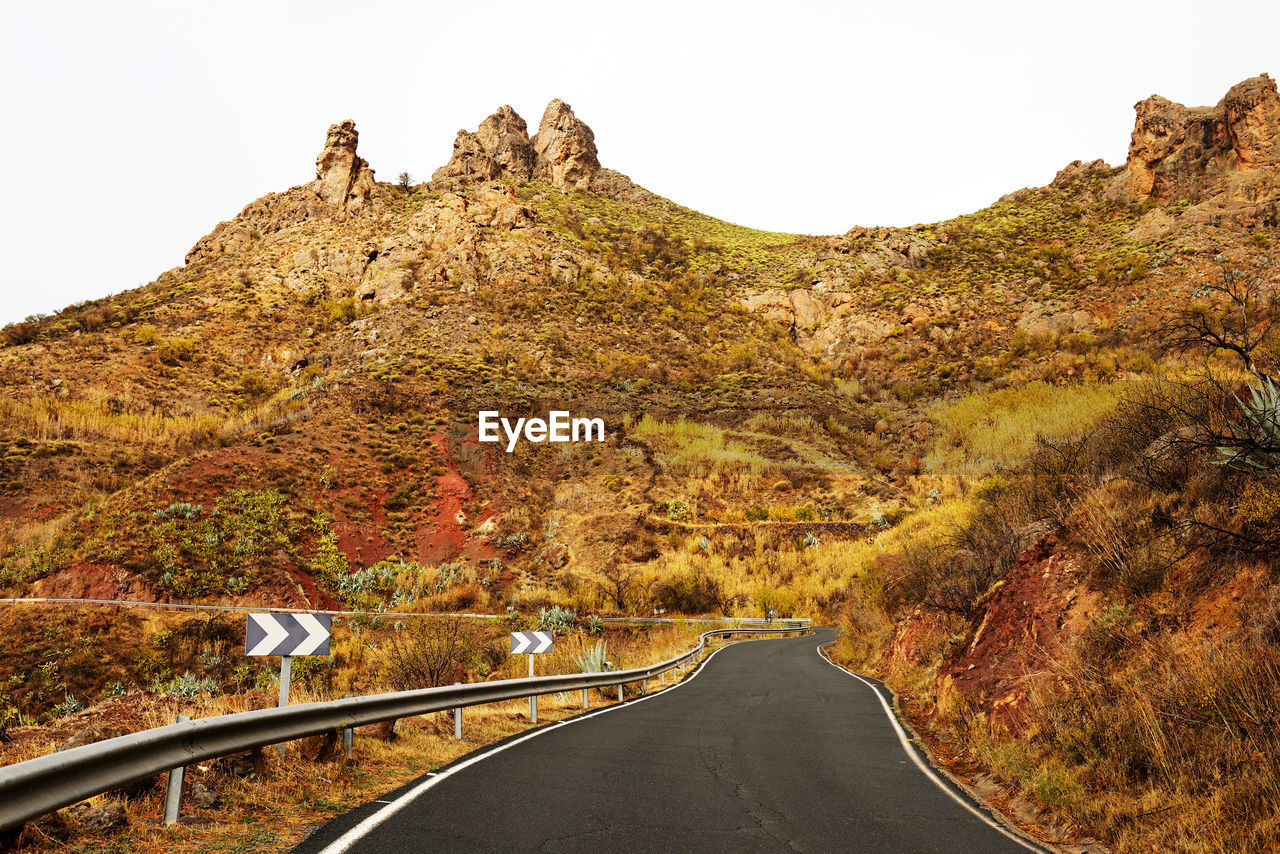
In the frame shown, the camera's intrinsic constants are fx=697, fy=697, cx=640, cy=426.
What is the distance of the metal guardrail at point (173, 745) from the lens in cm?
342

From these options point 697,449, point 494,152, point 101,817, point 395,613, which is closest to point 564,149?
point 494,152

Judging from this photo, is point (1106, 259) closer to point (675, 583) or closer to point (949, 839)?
point (675, 583)

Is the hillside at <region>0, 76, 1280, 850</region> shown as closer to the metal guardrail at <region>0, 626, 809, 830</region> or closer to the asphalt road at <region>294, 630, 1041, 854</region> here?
the asphalt road at <region>294, 630, 1041, 854</region>

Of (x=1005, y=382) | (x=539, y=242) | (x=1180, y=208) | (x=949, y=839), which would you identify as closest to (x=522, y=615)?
(x=949, y=839)

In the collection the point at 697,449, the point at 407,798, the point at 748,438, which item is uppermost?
the point at 748,438

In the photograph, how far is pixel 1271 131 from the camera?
61.9 meters

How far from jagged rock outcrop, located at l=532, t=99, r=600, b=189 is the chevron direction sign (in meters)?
102

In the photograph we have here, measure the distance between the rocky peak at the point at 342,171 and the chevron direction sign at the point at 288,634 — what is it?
273 ft

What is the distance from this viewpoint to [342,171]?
268ft

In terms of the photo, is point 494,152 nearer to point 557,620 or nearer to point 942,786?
point 557,620

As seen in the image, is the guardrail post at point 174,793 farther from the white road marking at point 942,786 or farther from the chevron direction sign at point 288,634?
the white road marking at point 942,786

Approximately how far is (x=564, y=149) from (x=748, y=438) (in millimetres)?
70050

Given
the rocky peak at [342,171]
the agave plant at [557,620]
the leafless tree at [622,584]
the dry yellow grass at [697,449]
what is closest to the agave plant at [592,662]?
the agave plant at [557,620]

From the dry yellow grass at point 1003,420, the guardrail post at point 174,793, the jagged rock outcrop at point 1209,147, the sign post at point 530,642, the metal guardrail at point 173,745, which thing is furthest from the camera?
the jagged rock outcrop at point 1209,147
